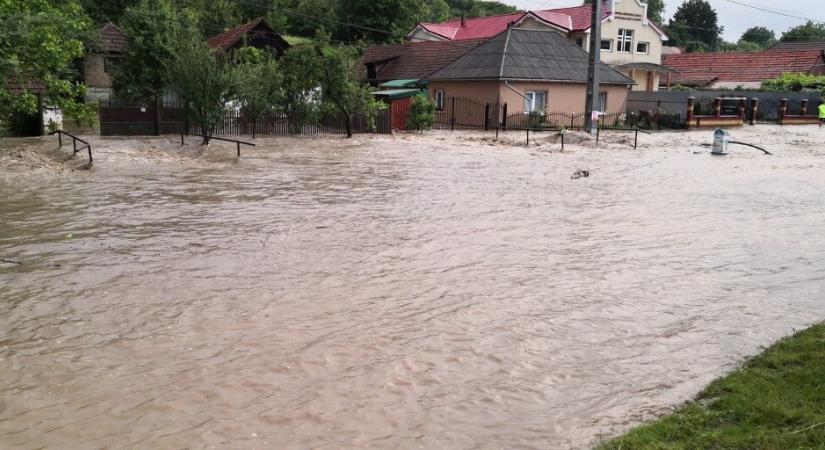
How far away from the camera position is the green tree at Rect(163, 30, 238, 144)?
24828 mm

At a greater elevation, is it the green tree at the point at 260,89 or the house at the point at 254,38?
the house at the point at 254,38

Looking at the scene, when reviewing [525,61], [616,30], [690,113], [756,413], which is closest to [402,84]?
[525,61]

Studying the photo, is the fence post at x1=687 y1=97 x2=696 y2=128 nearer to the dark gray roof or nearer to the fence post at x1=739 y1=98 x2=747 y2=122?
the dark gray roof

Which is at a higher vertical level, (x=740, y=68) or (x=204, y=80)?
(x=740, y=68)

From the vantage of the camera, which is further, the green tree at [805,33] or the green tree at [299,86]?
the green tree at [805,33]

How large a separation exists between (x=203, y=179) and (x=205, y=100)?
27.2 feet

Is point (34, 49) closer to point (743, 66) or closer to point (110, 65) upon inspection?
point (110, 65)

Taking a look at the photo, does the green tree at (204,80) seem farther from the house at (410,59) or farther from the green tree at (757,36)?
the green tree at (757,36)

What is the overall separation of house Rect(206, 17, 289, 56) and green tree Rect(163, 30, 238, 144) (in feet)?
56.3

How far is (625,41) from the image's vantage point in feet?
168

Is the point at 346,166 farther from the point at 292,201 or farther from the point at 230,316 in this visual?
the point at 230,316

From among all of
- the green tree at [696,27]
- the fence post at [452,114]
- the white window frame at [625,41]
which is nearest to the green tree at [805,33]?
the green tree at [696,27]

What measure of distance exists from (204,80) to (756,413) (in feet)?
77.7

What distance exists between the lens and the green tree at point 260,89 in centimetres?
2658
